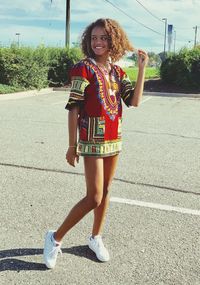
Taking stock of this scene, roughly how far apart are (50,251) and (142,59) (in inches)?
60.9

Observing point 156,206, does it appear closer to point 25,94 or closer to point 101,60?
point 101,60

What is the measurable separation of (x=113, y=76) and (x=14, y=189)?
2.33m

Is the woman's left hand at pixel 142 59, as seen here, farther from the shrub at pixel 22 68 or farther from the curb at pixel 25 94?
the shrub at pixel 22 68

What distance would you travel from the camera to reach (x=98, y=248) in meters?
3.27

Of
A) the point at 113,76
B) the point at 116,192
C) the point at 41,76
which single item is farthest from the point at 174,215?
the point at 41,76

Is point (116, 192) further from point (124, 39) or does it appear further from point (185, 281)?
point (124, 39)

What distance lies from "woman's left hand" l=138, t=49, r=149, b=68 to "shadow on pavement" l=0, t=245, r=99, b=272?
4.97 ft

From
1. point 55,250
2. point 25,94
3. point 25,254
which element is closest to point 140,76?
point 55,250

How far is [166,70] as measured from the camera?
72.8 feet

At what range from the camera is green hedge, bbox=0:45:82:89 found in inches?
739

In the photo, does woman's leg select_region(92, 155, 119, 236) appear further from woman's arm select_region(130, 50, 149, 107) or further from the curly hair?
the curly hair

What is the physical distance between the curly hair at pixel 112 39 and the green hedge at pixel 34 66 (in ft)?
53.3

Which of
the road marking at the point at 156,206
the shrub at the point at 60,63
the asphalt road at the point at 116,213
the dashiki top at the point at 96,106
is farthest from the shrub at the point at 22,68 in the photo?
the dashiki top at the point at 96,106

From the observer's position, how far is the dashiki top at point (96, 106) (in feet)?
9.28
